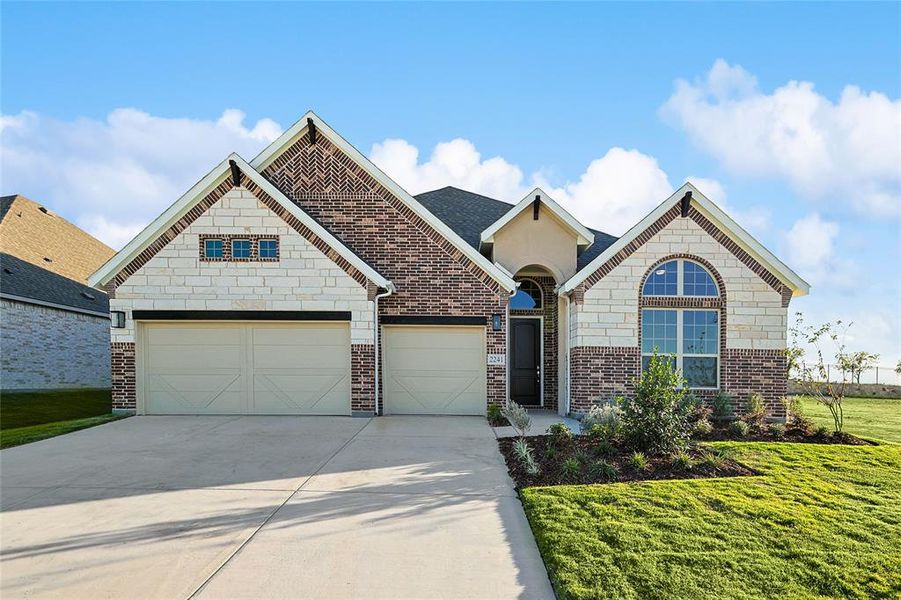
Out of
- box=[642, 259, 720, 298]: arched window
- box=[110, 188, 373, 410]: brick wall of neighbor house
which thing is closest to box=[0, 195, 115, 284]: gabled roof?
box=[110, 188, 373, 410]: brick wall of neighbor house

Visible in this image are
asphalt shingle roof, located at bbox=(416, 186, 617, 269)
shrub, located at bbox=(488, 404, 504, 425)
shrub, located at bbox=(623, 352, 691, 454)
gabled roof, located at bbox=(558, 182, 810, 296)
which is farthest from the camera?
asphalt shingle roof, located at bbox=(416, 186, 617, 269)

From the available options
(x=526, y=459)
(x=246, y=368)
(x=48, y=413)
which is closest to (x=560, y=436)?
(x=526, y=459)

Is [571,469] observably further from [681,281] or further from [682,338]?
[681,281]

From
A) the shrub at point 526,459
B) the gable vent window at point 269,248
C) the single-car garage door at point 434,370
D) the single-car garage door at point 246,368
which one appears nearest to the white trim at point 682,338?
the single-car garage door at point 434,370

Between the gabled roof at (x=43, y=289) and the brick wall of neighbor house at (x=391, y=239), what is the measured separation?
10939 mm

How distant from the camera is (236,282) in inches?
497

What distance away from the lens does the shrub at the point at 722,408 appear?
11.9m

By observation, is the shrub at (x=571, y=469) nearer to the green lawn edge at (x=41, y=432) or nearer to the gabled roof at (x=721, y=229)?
the gabled roof at (x=721, y=229)

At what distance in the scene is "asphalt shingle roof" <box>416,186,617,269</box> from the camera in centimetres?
1541

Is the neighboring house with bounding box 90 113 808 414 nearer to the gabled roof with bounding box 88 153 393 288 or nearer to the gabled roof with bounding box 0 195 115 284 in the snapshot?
the gabled roof with bounding box 88 153 393 288

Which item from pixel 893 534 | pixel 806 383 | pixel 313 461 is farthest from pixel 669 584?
pixel 806 383

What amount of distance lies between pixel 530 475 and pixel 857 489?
14.0 feet

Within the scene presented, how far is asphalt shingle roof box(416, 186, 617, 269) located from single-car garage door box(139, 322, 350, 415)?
16.7 feet

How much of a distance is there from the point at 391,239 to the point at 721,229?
7.83 meters
